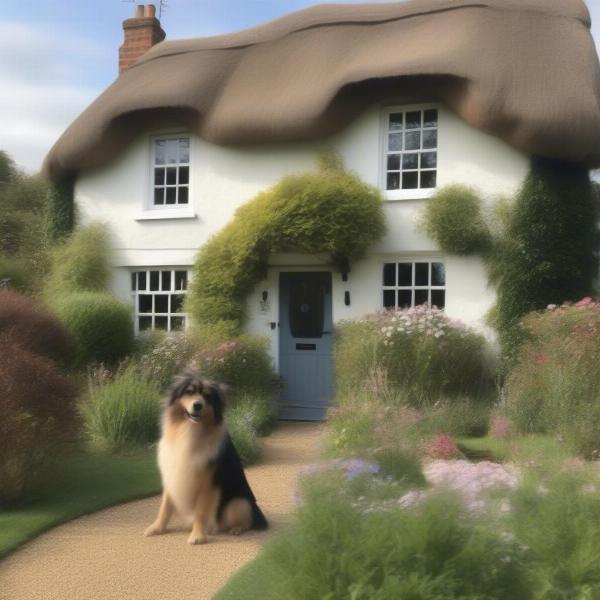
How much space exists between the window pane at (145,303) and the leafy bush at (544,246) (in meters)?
5.90

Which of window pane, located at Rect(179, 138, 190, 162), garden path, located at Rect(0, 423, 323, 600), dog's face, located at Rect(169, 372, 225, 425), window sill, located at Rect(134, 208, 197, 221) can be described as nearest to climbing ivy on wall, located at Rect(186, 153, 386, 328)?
window sill, located at Rect(134, 208, 197, 221)

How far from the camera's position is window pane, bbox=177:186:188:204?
13.3m

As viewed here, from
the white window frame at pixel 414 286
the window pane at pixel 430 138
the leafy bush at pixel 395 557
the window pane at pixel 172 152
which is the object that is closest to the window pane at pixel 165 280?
the window pane at pixel 172 152

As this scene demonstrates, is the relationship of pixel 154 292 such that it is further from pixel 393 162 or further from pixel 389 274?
pixel 393 162

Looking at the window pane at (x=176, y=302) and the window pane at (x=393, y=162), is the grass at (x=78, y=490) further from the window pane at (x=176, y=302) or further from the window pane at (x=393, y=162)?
the window pane at (x=393, y=162)

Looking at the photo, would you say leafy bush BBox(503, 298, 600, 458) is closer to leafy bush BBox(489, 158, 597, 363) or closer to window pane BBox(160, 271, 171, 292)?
leafy bush BBox(489, 158, 597, 363)

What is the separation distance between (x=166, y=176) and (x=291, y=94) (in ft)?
9.21

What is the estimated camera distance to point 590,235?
1095 cm

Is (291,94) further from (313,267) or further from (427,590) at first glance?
(427,590)

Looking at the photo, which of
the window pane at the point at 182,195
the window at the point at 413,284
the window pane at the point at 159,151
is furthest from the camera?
the window pane at the point at 159,151

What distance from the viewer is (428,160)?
1184 cm

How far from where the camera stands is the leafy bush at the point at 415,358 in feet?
32.8

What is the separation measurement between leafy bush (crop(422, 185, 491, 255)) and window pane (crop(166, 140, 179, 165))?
4.67m

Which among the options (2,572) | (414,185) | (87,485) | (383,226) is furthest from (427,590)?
(414,185)
